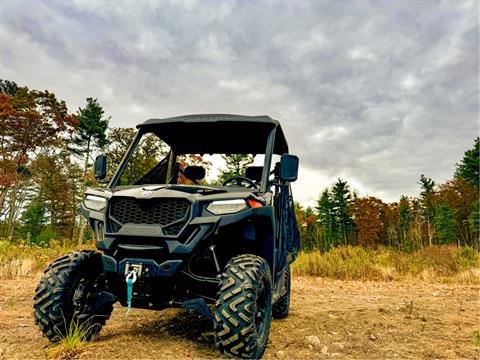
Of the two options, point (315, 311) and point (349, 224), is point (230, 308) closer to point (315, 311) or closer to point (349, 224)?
point (315, 311)

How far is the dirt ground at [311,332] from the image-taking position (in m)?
3.06

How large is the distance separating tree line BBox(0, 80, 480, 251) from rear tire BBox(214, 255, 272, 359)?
110 inches

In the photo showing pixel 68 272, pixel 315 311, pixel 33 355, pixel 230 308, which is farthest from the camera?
pixel 315 311

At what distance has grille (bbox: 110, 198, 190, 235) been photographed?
3015mm

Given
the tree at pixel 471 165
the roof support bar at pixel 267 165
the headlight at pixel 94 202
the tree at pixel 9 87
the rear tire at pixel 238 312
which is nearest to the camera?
the rear tire at pixel 238 312

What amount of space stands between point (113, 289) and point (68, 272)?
1.36 ft

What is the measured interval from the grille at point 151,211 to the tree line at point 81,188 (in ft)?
8.25

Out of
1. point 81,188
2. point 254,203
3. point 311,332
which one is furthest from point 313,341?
point 81,188

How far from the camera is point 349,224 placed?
6594 centimetres

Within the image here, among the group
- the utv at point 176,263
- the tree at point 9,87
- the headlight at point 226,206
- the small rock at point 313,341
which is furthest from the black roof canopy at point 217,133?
the tree at point 9,87

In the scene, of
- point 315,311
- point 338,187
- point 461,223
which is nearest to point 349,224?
point 338,187

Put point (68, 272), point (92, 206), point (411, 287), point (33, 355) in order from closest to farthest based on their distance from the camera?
1. point (33, 355)
2. point (68, 272)
3. point (92, 206)
4. point (411, 287)

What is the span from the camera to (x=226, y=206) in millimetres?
3029

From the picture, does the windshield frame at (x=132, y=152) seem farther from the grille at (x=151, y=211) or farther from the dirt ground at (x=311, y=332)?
the dirt ground at (x=311, y=332)
